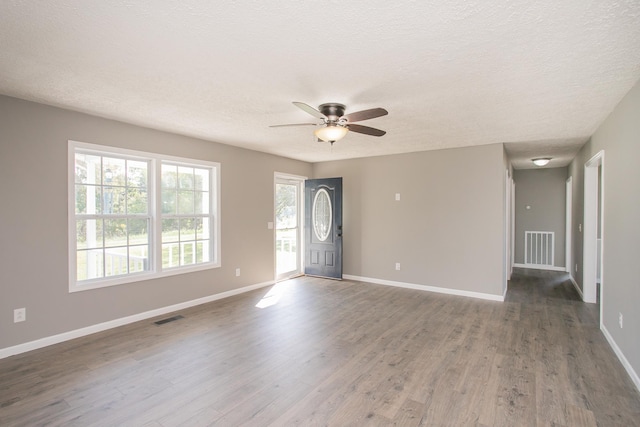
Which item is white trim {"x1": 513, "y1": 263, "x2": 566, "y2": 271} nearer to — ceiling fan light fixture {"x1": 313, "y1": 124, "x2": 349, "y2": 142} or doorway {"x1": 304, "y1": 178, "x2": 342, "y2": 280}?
doorway {"x1": 304, "y1": 178, "x2": 342, "y2": 280}

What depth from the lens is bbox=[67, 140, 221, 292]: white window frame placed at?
3.50 metres

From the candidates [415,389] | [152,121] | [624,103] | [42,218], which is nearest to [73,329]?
[42,218]

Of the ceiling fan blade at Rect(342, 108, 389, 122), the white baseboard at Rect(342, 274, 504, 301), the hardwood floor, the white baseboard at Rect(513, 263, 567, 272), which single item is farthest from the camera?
the white baseboard at Rect(513, 263, 567, 272)

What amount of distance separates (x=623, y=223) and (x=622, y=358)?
4.06ft

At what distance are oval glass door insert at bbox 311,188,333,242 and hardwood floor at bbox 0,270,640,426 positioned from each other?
2.33 meters

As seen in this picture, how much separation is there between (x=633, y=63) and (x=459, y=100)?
1.20 m

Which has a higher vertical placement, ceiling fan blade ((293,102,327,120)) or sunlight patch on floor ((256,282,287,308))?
ceiling fan blade ((293,102,327,120))

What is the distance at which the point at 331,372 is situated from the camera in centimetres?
281

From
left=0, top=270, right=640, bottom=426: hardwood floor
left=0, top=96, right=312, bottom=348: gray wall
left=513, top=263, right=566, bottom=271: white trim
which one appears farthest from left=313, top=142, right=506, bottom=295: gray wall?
left=513, top=263, right=566, bottom=271: white trim

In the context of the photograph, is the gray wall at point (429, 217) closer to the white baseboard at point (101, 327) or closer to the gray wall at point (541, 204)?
the white baseboard at point (101, 327)

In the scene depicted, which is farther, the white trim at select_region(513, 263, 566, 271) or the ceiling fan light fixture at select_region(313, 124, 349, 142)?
the white trim at select_region(513, 263, 566, 271)

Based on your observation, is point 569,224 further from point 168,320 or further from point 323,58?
point 168,320

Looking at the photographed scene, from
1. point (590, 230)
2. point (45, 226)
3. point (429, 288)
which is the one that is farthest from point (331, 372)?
point (590, 230)

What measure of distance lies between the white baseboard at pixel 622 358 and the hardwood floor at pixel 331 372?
0.06 m
